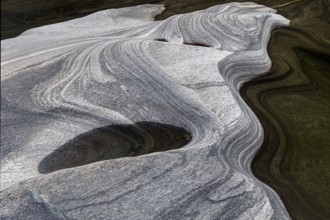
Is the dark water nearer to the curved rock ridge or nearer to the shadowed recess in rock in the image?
the curved rock ridge

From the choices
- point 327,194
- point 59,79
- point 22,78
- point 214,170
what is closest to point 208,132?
point 214,170

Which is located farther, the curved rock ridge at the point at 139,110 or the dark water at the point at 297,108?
the dark water at the point at 297,108

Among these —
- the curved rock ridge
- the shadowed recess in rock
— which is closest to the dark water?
the curved rock ridge

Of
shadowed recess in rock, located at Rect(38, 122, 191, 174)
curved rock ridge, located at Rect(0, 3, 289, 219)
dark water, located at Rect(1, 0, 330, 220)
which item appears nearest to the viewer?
curved rock ridge, located at Rect(0, 3, 289, 219)

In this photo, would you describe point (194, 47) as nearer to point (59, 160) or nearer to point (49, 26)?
point (59, 160)

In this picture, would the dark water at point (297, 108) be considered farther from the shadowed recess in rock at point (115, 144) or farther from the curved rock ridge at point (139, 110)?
the shadowed recess in rock at point (115, 144)

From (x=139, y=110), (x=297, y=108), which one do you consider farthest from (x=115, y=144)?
(x=297, y=108)

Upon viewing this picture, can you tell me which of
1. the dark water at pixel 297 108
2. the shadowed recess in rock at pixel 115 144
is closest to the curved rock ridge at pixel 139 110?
the shadowed recess in rock at pixel 115 144
